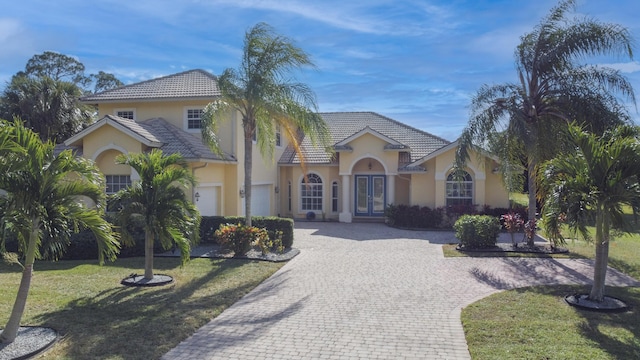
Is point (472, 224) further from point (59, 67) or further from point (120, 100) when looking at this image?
point (59, 67)

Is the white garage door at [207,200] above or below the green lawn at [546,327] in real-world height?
above

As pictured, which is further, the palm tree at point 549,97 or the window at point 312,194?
the window at point 312,194

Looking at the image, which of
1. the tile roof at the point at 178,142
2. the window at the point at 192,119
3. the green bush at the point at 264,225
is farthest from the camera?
the window at the point at 192,119

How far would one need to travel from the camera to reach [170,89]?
22516mm

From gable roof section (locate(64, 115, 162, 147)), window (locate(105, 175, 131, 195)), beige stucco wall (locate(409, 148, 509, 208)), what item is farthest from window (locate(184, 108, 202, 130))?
beige stucco wall (locate(409, 148, 509, 208))

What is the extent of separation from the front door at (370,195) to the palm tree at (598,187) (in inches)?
631

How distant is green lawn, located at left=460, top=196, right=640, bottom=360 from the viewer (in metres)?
6.95

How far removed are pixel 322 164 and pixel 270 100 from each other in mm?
11169

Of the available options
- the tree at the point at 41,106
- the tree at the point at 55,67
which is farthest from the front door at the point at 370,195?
the tree at the point at 55,67

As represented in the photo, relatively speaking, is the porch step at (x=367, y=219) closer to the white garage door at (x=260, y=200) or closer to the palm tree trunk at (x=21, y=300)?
the white garage door at (x=260, y=200)

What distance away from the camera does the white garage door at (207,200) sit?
19.6 metres

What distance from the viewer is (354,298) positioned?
1022 centimetres

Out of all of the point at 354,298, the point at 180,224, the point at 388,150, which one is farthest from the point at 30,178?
the point at 388,150

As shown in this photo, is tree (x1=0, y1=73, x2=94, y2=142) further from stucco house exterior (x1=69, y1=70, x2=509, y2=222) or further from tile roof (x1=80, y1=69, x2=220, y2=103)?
tile roof (x1=80, y1=69, x2=220, y2=103)
